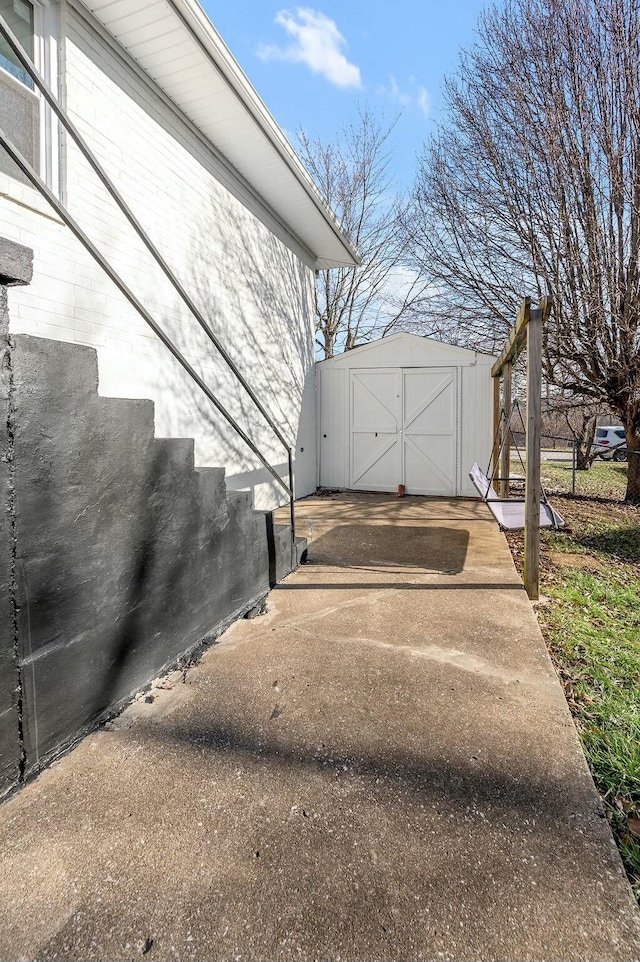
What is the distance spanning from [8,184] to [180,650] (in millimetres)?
3016

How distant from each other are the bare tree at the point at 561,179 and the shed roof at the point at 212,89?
11.1 feet

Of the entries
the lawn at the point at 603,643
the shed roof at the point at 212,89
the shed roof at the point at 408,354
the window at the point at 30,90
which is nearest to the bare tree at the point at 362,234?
the shed roof at the point at 408,354

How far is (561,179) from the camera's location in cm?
784

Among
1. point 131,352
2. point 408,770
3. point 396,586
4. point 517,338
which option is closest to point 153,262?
point 131,352

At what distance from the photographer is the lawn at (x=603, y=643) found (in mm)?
1830

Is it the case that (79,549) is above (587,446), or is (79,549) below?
below

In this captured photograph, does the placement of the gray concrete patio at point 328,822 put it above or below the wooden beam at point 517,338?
below

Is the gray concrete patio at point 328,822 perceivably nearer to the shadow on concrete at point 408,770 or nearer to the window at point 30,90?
the shadow on concrete at point 408,770

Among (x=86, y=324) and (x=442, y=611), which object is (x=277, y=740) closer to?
(x=442, y=611)

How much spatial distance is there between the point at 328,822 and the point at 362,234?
17587mm

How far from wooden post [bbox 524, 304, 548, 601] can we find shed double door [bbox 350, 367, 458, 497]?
4774mm

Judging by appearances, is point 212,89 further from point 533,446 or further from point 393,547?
point 393,547

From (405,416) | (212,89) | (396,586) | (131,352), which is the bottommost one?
(396,586)

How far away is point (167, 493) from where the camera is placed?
8.05 feet
